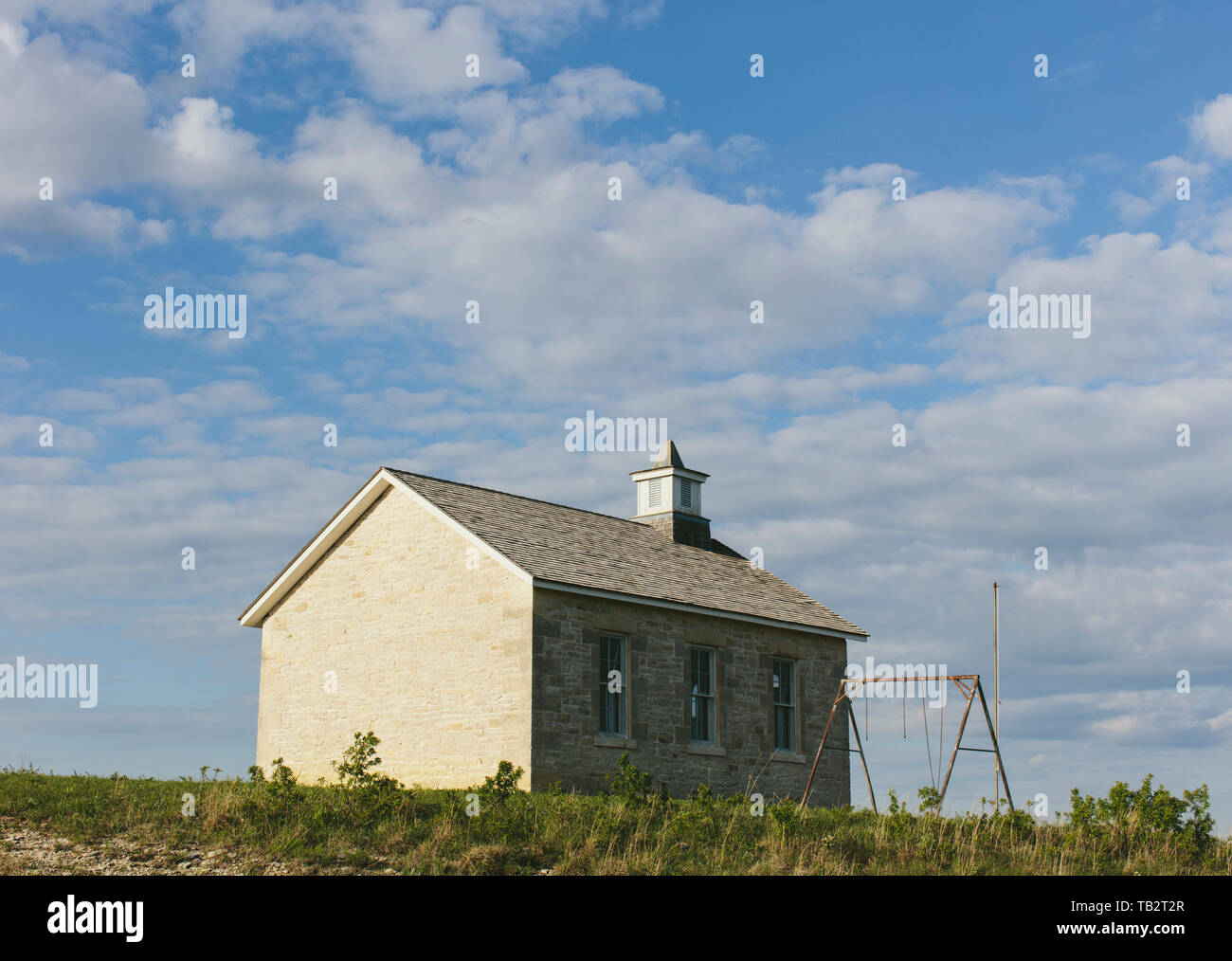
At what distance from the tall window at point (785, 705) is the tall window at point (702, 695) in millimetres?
2057

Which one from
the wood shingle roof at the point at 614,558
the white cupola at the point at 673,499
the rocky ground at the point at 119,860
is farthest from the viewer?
the white cupola at the point at 673,499

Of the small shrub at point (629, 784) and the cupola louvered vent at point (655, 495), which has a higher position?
the cupola louvered vent at point (655, 495)

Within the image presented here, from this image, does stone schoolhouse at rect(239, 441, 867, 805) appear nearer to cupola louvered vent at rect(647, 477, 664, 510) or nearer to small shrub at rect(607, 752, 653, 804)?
small shrub at rect(607, 752, 653, 804)

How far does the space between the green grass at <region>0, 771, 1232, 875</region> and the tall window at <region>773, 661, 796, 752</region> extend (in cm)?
502

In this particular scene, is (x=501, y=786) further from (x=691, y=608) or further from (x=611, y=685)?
(x=691, y=608)

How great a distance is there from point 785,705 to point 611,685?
535 centimetres

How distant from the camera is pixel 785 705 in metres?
26.0

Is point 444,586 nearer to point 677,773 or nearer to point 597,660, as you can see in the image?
point 597,660

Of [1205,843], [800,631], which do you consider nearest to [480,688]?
[800,631]

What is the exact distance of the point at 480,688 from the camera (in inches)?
840

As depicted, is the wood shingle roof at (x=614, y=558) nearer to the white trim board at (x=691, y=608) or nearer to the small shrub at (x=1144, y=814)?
the white trim board at (x=691, y=608)

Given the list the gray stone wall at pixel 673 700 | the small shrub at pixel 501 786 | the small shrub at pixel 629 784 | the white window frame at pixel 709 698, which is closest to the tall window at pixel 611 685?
the gray stone wall at pixel 673 700

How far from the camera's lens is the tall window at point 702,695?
23.9 m
